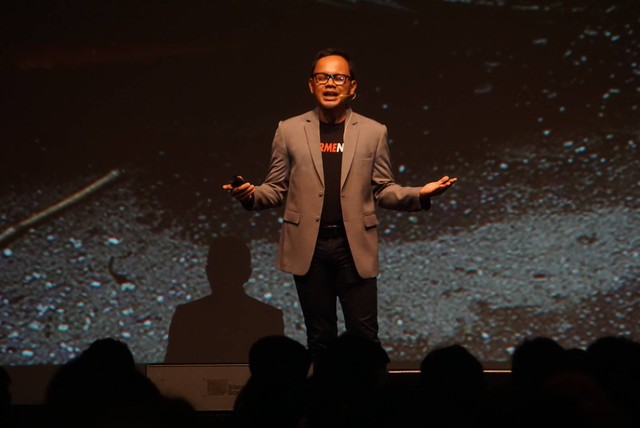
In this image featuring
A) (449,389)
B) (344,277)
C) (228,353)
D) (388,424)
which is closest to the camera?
(388,424)

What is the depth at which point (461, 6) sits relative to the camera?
4.01 meters

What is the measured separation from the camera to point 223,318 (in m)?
3.93

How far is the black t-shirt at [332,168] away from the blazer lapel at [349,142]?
0.8 inches

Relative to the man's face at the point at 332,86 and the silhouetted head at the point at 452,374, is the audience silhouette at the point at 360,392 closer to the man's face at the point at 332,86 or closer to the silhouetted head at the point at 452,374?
the silhouetted head at the point at 452,374

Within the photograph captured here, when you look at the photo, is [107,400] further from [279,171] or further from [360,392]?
[279,171]

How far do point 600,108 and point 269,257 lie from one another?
1.71m

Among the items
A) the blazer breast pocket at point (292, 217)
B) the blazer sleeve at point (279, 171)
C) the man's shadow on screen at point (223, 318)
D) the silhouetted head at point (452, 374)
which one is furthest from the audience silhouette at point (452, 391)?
the man's shadow on screen at point (223, 318)

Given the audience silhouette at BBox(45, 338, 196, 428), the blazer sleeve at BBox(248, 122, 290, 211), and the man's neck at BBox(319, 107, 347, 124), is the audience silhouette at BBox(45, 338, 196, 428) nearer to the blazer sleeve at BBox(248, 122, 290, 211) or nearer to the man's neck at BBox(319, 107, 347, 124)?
the blazer sleeve at BBox(248, 122, 290, 211)

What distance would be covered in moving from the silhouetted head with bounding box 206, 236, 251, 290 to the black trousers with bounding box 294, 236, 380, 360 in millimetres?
982

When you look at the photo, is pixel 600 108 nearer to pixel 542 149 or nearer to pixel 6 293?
pixel 542 149

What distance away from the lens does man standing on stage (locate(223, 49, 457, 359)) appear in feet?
9.73

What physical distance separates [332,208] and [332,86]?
0.43 metres

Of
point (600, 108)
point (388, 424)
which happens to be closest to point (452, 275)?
point (600, 108)

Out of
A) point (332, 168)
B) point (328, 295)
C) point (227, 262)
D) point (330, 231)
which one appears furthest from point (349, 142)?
point (227, 262)
